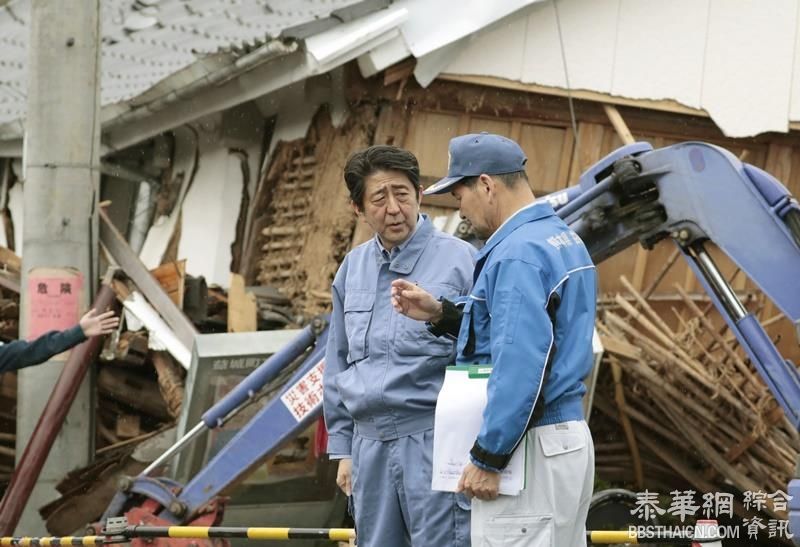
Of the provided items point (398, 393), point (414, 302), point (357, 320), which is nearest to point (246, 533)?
point (357, 320)

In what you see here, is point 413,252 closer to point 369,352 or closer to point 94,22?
point 369,352

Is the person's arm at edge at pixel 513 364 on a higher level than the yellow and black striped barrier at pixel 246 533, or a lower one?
higher

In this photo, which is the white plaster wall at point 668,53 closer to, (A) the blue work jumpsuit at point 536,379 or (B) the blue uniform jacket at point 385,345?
(B) the blue uniform jacket at point 385,345

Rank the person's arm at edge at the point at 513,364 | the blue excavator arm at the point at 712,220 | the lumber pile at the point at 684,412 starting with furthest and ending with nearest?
the lumber pile at the point at 684,412 → the blue excavator arm at the point at 712,220 → the person's arm at edge at the point at 513,364

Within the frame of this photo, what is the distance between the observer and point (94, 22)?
34.1 feet

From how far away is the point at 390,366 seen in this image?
491 cm

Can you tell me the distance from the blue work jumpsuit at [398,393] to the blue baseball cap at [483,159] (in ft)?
2.00

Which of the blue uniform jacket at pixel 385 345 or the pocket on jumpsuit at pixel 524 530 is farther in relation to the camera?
the blue uniform jacket at pixel 385 345

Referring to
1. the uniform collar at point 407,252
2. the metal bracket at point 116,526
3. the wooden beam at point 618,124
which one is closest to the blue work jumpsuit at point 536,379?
the uniform collar at point 407,252

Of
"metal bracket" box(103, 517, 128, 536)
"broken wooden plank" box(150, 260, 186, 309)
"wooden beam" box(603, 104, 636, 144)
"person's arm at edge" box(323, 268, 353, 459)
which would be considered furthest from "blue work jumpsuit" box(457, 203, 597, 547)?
"wooden beam" box(603, 104, 636, 144)

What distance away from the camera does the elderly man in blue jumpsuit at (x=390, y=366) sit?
480cm

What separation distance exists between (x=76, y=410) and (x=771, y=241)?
5.66 metres

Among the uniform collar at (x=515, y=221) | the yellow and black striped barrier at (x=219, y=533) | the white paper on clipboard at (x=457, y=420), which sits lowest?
the yellow and black striped barrier at (x=219, y=533)

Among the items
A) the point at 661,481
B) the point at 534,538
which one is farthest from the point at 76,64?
the point at 534,538
